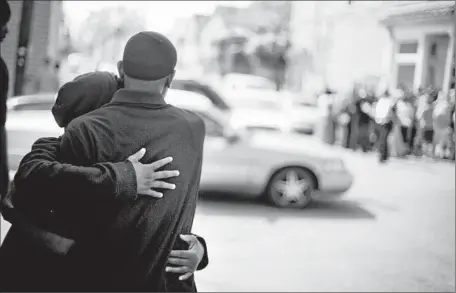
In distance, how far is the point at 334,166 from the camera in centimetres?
782

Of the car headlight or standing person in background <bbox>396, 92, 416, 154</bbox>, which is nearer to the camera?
the car headlight

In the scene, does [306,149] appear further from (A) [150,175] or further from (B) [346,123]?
(B) [346,123]

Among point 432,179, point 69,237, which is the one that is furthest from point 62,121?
point 432,179

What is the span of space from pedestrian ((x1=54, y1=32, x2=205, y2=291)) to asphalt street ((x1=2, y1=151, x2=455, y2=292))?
122 inches

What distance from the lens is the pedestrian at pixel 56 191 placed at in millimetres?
1470

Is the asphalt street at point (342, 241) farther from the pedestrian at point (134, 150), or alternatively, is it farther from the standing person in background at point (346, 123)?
the standing person in background at point (346, 123)

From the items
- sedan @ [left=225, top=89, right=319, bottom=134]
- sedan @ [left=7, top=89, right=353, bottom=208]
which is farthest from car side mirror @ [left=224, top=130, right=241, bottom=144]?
sedan @ [left=225, top=89, right=319, bottom=134]

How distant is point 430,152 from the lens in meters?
9.93

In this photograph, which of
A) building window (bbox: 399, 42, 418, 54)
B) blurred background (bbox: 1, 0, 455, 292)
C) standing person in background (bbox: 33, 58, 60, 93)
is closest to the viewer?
blurred background (bbox: 1, 0, 455, 292)

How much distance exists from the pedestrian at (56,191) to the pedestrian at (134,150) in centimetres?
4

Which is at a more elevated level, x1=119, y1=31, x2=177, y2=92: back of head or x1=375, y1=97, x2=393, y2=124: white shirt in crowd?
x1=119, y1=31, x2=177, y2=92: back of head

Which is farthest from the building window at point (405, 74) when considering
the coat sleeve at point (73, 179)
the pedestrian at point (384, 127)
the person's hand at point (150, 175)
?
the pedestrian at point (384, 127)

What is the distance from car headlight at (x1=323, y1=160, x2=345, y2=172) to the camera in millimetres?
7768

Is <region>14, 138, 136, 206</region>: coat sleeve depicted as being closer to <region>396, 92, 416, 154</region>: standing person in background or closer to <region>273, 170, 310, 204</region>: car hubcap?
<region>273, 170, 310, 204</region>: car hubcap
